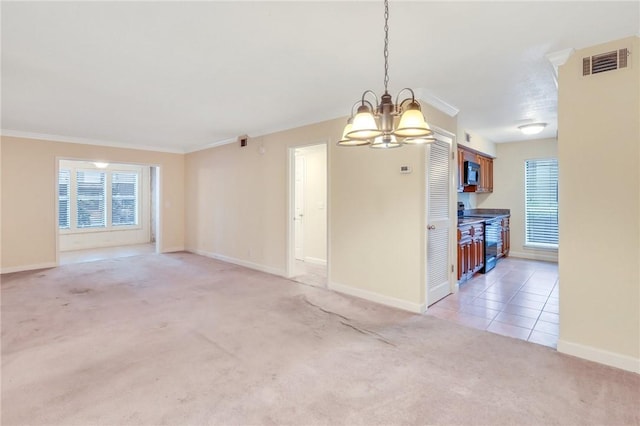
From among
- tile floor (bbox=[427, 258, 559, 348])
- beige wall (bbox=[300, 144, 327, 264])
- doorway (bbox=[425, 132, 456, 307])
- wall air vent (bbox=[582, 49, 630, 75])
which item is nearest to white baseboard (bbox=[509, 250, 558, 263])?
tile floor (bbox=[427, 258, 559, 348])

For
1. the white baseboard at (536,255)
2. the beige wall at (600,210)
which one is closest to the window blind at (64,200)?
the beige wall at (600,210)

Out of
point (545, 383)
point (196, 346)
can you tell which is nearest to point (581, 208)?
point (545, 383)

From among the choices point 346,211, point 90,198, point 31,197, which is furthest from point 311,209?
point 90,198

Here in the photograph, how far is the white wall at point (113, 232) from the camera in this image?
7961mm

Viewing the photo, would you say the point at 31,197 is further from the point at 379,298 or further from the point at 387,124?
the point at 387,124

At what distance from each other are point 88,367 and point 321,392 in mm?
1762

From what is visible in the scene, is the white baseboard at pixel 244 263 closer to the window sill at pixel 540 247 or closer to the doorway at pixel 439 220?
the doorway at pixel 439 220

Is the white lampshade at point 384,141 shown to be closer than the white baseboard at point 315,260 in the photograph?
Yes

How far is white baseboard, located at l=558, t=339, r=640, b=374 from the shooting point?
91.5 inches

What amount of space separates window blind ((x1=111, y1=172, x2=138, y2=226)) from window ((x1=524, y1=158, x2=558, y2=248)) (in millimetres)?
9923

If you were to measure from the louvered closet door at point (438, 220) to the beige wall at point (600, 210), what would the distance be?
4.25 ft

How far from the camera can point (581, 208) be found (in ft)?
8.21

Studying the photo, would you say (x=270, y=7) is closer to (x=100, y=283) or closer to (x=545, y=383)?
(x=545, y=383)

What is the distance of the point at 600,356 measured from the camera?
244cm
